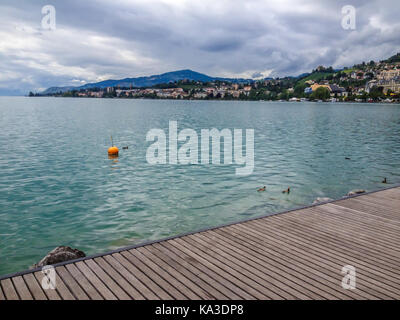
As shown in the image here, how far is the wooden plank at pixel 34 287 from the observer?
18.6 feet

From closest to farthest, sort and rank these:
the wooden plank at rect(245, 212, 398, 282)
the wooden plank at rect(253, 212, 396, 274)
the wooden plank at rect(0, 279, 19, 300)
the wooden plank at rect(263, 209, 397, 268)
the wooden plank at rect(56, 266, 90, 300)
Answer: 1. the wooden plank at rect(0, 279, 19, 300)
2. the wooden plank at rect(56, 266, 90, 300)
3. the wooden plank at rect(245, 212, 398, 282)
4. the wooden plank at rect(253, 212, 396, 274)
5. the wooden plank at rect(263, 209, 397, 268)

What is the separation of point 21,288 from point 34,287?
0.24 m

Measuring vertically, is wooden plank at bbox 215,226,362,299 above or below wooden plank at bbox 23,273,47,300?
below

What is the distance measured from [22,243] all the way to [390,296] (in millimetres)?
11651

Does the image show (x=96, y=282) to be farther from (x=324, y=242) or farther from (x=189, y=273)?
(x=324, y=242)

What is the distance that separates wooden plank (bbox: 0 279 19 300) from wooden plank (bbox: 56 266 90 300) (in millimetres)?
851

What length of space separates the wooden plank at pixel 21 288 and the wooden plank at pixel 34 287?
0.06 m

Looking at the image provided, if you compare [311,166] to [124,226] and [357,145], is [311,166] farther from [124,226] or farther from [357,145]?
[124,226]

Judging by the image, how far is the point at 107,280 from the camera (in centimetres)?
628

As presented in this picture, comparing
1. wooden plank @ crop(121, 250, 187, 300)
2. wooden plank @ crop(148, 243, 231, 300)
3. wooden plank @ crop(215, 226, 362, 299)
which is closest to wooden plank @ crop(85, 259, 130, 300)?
wooden plank @ crop(121, 250, 187, 300)

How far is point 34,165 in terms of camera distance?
930 inches

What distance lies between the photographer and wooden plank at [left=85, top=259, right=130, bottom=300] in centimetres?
579

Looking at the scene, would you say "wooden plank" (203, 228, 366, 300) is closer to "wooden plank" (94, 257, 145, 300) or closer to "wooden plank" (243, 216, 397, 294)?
"wooden plank" (243, 216, 397, 294)

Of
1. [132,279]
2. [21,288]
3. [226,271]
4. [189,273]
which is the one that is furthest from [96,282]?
[226,271]
